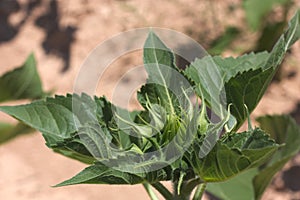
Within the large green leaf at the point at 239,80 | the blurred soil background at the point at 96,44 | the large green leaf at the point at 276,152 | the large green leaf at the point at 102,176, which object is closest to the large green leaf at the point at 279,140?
the large green leaf at the point at 276,152

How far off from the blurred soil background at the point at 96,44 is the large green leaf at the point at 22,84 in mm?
621

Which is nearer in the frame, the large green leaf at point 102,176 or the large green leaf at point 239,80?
the large green leaf at point 102,176

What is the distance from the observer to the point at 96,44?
282cm

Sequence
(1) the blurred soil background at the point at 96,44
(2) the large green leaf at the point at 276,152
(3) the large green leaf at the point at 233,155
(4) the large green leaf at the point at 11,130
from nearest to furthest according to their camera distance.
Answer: (3) the large green leaf at the point at 233,155, (2) the large green leaf at the point at 276,152, (4) the large green leaf at the point at 11,130, (1) the blurred soil background at the point at 96,44

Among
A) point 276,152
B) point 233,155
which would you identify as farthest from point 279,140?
point 233,155

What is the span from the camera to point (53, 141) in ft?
3.21

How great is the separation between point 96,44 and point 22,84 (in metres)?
1.08

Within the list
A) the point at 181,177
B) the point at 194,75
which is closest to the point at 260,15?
the point at 194,75

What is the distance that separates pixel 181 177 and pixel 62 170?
158cm

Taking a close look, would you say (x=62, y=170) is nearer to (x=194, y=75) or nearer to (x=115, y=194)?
(x=115, y=194)

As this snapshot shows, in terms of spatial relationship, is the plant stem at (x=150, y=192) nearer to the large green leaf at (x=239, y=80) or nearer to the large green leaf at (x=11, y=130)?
the large green leaf at (x=239, y=80)

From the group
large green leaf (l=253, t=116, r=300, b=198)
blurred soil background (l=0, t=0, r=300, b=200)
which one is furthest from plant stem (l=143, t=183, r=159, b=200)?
blurred soil background (l=0, t=0, r=300, b=200)

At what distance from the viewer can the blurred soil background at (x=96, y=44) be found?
7.70 ft

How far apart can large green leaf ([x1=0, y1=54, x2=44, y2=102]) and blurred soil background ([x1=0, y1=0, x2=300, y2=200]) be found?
24.5 inches
